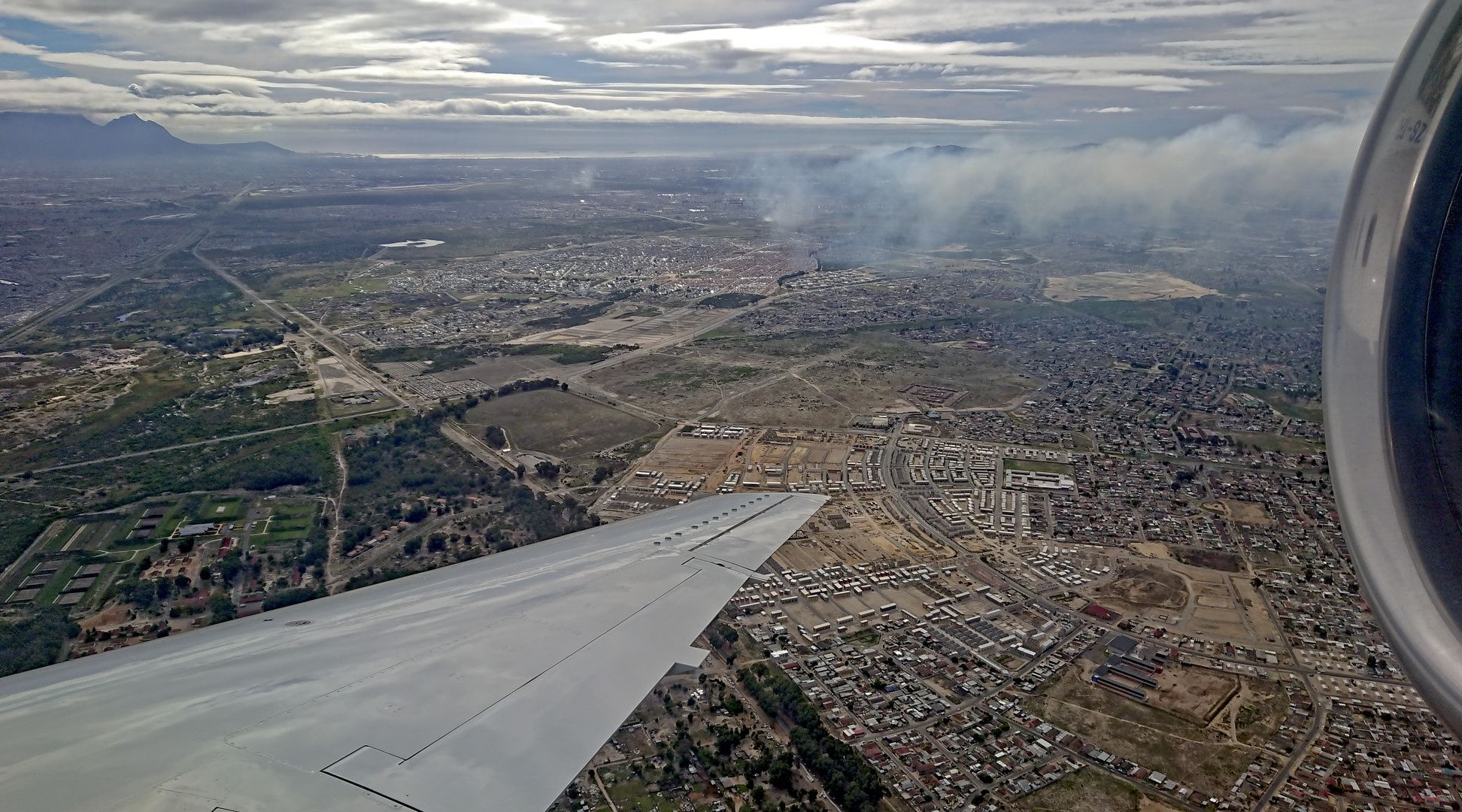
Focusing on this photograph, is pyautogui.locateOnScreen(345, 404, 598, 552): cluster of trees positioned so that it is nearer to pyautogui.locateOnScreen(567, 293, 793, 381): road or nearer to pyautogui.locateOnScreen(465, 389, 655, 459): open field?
pyautogui.locateOnScreen(465, 389, 655, 459): open field

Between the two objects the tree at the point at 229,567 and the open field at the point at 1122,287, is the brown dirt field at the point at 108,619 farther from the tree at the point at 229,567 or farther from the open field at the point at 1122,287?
the open field at the point at 1122,287

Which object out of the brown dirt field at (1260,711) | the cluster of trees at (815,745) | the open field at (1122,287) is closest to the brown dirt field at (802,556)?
the cluster of trees at (815,745)

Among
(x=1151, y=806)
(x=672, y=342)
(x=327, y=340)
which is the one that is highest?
(x=327, y=340)

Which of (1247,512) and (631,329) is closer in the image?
(1247,512)

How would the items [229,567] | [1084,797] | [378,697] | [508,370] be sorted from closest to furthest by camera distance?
[378,697], [1084,797], [229,567], [508,370]

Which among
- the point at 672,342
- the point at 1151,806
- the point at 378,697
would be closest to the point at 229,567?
the point at 378,697

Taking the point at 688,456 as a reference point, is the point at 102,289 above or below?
above

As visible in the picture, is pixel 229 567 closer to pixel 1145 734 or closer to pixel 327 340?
pixel 1145 734
